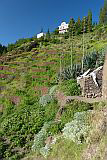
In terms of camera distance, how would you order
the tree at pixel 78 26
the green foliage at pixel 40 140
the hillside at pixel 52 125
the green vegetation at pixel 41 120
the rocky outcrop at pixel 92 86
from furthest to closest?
1. the tree at pixel 78 26
2. the rocky outcrop at pixel 92 86
3. the green foliage at pixel 40 140
4. the green vegetation at pixel 41 120
5. the hillside at pixel 52 125

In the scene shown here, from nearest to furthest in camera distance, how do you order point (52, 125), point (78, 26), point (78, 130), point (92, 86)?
point (78, 130)
point (52, 125)
point (92, 86)
point (78, 26)

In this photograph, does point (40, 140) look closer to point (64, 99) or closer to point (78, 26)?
point (64, 99)

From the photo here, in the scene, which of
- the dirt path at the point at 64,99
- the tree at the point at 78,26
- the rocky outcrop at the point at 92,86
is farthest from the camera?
the tree at the point at 78,26

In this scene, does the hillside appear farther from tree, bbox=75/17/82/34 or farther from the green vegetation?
tree, bbox=75/17/82/34

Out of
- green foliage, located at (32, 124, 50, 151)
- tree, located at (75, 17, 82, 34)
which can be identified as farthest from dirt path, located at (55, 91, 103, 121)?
tree, located at (75, 17, 82, 34)

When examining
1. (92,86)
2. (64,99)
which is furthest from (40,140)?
(92,86)

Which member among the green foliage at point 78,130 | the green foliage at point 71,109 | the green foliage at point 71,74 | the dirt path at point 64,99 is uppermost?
the green foliage at point 71,74

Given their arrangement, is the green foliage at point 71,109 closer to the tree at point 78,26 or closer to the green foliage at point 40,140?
the green foliage at point 40,140

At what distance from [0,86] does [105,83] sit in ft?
45.7

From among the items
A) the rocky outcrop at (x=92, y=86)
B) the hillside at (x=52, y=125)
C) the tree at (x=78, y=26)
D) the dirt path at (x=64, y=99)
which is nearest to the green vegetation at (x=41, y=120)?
the hillside at (x=52, y=125)

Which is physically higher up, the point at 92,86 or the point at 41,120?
the point at 92,86

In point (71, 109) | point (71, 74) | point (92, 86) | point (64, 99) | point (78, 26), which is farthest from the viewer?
point (78, 26)

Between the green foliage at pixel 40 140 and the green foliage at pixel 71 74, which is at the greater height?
the green foliage at pixel 71 74

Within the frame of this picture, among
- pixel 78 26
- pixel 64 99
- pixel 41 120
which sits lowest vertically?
pixel 41 120
